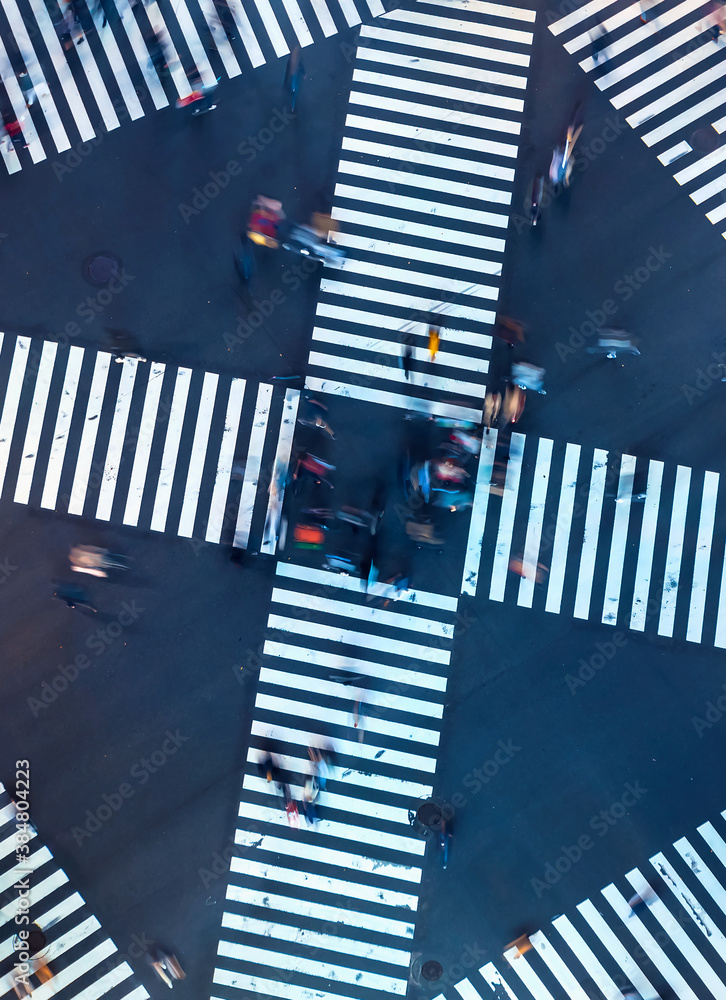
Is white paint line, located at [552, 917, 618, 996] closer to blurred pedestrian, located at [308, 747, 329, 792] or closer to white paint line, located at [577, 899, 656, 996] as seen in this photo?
white paint line, located at [577, 899, 656, 996]

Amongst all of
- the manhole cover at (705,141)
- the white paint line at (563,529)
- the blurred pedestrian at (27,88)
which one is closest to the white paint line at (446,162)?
the manhole cover at (705,141)

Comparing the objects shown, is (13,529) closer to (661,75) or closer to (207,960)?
(207,960)

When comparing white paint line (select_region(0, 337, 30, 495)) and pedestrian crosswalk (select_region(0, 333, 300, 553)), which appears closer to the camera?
pedestrian crosswalk (select_region(0, 333, 300, 553))

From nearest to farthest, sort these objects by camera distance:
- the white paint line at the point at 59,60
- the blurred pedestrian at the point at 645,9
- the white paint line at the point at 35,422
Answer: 1. the white paint line at the point at 35,422
2. the blurred pedestrian at the point at 645,9
3. the white paint line at the point at 59,60

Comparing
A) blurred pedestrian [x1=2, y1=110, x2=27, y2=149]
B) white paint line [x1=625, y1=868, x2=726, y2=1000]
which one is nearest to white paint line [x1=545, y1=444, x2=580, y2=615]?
white paint line [x1=625, y1=868, x2=726, y2=1000]

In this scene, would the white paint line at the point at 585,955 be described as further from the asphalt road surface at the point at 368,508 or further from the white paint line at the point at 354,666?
the white paint line at the point at 354,666

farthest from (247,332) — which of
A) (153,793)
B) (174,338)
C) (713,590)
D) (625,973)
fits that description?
(625,973)
